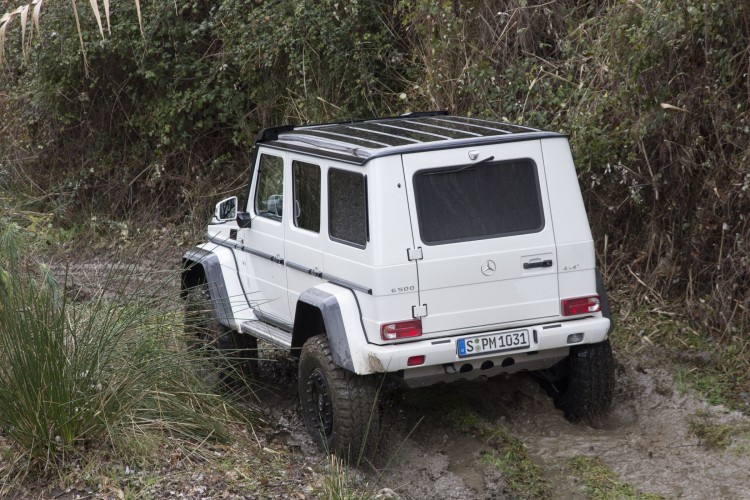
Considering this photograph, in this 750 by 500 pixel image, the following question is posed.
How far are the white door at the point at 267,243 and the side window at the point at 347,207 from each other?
2.05 ft

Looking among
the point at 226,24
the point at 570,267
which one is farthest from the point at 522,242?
the point at 226,24

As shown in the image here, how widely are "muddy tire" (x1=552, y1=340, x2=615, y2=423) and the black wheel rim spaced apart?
1540mm

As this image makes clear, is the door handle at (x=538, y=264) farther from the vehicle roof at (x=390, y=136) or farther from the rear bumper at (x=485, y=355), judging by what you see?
the vehicle roof at (x=390, y=136)

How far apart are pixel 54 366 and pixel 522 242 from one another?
2.65m

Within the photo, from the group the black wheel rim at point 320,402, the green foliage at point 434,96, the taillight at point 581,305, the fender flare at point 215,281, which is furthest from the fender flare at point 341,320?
the green foliage at point 434,96

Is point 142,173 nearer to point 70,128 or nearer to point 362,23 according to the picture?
point 70,128

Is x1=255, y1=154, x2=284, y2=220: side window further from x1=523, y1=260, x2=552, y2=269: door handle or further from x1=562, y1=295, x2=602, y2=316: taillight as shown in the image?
x1=562, y1=295, x2=602, y2=316: taillight

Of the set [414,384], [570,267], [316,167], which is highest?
[316,167]

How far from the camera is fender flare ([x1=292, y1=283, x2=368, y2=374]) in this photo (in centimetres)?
586

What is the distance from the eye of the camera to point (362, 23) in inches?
449

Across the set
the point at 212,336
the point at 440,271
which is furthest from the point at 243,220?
the point at 440,271

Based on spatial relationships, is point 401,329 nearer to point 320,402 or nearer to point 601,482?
point 320,402

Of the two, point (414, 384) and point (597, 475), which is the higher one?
point (414, 384)

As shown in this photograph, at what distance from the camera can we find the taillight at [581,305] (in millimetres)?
6094
